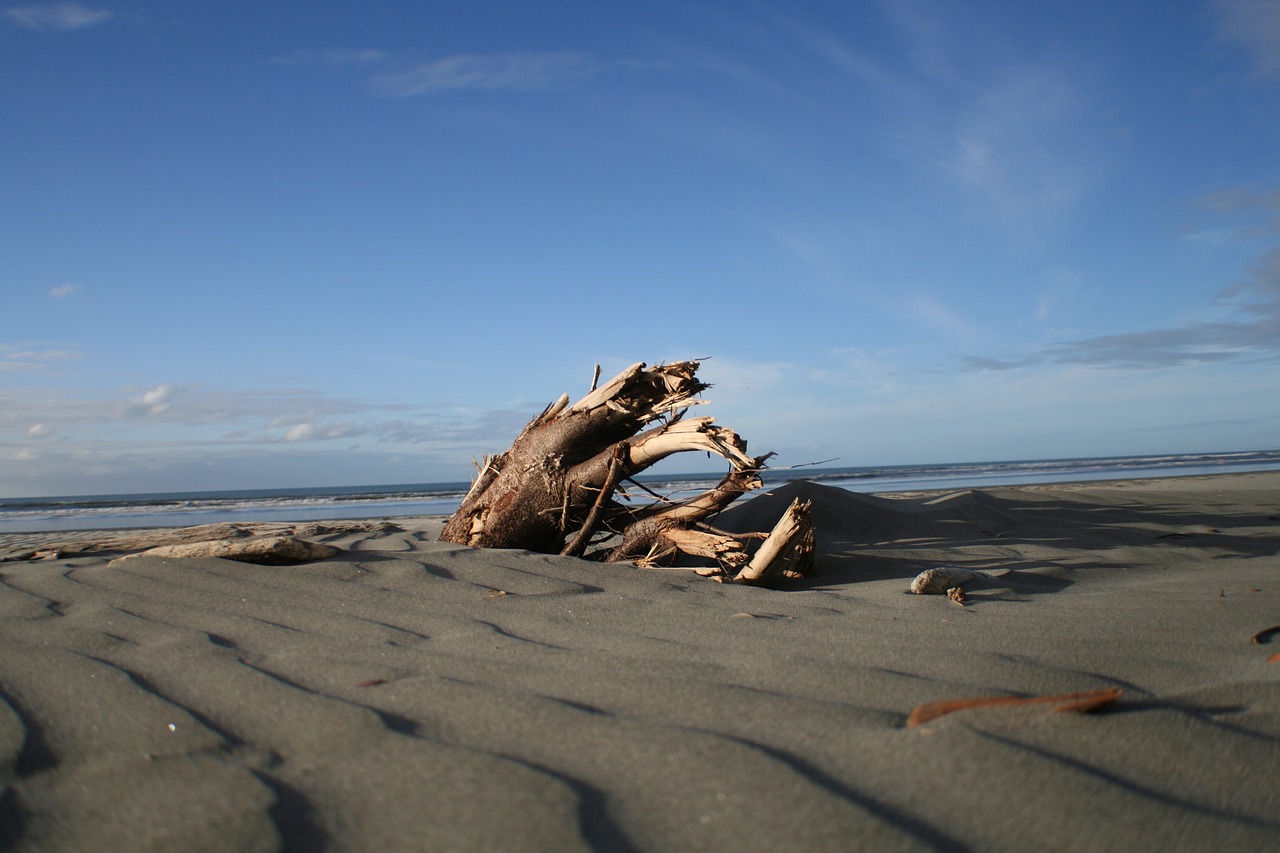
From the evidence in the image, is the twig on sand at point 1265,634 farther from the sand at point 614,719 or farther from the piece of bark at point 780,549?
the piece of bark at point 780,549

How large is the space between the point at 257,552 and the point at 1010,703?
3.47 m

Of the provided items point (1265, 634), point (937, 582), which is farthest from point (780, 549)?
point (1265, 634)

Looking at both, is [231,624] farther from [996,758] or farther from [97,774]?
[996,758]

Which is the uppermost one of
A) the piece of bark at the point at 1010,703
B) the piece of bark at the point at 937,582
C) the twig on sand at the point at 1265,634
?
the piece of bark at the point at 1010,703

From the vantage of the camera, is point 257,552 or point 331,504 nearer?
point 257,552

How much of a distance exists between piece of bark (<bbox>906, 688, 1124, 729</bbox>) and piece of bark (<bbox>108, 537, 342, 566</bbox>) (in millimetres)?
3215

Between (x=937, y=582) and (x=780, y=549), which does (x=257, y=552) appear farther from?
(x=937, y=582)

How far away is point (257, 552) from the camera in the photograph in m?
3.90

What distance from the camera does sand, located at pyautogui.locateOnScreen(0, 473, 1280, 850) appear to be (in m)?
1.29

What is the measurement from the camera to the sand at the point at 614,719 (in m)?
1.29

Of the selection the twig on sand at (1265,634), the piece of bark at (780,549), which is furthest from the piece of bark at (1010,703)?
the piece of bark at (780,549)

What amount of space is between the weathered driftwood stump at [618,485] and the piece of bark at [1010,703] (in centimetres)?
241


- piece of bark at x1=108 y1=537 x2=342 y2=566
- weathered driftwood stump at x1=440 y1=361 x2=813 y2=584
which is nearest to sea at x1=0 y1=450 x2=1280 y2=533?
weathered driftwood stump at x1=440 y1=361 x2=813 y2=584

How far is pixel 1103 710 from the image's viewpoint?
68.3 inches
